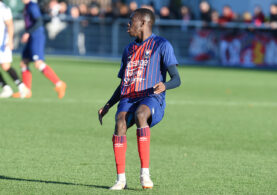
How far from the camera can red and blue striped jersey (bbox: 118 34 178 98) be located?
643 centimetres

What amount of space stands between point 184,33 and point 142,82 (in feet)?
80.1

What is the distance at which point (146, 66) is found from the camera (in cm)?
646

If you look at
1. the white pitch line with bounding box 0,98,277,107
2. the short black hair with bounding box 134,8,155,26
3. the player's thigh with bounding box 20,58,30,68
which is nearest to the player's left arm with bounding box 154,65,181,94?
the short black hair with bounding box 134,8,155,26

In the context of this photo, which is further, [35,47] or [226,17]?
[226,17]

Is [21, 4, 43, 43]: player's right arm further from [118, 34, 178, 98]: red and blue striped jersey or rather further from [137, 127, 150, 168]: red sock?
[137, 127, 150, 168]: red sock

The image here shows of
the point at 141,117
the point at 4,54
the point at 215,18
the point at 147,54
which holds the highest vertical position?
the point at 147,54

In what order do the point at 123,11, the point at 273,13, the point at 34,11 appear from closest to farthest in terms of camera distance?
the point at 34,11, the point at 273,13, the point at 123,11

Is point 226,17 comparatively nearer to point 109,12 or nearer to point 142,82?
point 109,12

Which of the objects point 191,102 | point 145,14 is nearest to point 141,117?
point 145,14

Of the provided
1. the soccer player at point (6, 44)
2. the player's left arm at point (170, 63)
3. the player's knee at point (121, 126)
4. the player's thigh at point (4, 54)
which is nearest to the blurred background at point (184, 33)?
the soccer player at point (6, 44)

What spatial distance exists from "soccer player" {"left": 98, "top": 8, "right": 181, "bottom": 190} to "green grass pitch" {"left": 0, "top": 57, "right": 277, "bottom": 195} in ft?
1.37

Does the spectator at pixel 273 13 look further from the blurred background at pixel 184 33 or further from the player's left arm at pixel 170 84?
the player's left arm at pixel 170 84

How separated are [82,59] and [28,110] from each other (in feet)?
63.5

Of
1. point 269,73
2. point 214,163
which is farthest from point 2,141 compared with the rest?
point 269,73
